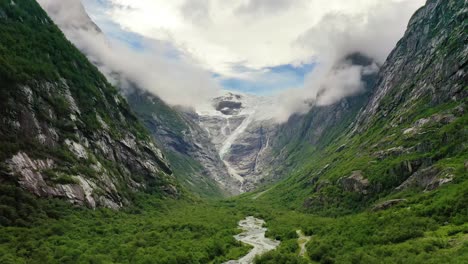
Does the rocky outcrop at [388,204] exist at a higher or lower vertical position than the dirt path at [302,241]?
higher

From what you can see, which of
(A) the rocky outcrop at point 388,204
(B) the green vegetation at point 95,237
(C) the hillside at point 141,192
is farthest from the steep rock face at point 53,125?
(A) the rocky outcrop at point 388,204

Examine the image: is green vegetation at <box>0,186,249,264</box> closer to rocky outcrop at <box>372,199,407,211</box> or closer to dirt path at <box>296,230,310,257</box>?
dirt path at <box>296,230,310,257</box>

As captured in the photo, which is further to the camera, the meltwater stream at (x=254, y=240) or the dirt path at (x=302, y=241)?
the meltwater stream at (x=254, y=240)

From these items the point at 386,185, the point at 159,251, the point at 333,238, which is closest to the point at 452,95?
the point at 386,185

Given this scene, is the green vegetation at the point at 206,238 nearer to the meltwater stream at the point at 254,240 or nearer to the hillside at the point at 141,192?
the hillside at the point at 141,192

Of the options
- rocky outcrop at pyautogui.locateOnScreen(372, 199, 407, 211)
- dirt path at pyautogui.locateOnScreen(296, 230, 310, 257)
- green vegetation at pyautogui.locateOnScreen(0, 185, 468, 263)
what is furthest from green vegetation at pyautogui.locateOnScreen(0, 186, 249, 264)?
rocky outcrop at pyautogui.locateOnScreen(372, 199, 407, 211)
